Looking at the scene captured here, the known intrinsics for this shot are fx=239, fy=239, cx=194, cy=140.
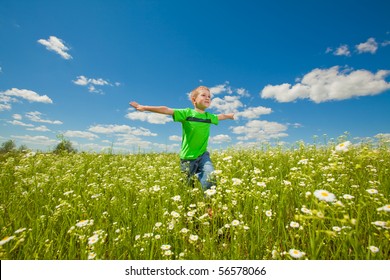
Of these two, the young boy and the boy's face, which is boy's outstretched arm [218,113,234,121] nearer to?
the young boy

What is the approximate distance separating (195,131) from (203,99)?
760 mm

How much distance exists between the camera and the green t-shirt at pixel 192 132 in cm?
518

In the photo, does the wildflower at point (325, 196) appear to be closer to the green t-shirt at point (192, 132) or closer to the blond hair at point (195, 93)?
the green t-shirt at point (192, 132)

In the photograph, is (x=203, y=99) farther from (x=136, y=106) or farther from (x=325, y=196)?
(x=325, y=196)

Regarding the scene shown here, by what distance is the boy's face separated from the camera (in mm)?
5410

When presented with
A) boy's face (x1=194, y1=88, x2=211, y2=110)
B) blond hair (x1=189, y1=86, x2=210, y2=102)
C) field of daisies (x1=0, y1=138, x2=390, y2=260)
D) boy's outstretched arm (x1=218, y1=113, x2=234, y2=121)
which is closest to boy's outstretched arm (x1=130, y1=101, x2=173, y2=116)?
boy's face (x1=194, y1=88, x2=211, y2=110)

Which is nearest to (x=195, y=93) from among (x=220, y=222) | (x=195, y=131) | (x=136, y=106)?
(x=195, y=131)

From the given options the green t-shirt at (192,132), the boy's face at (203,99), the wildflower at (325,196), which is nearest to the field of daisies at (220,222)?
the wildflower at (325,196)

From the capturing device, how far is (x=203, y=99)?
5.39 m
